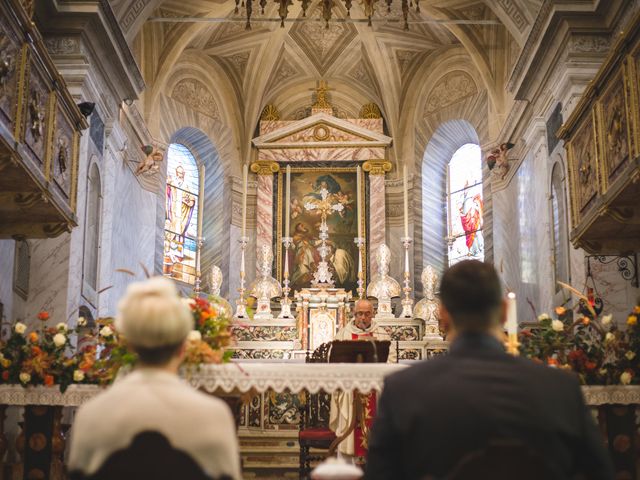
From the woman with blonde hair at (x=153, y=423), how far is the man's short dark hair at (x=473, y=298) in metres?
0.78

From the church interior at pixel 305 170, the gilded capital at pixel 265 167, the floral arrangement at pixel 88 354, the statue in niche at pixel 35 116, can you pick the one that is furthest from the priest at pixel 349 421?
the gilded capital at pixel 265 167

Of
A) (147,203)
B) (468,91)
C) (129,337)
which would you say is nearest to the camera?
(129,337)

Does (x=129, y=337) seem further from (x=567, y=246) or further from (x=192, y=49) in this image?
(x=192, y=49)

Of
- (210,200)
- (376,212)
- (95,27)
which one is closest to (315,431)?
(95,27)

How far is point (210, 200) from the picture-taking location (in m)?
18.6

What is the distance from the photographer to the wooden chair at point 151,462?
2754 millimetres

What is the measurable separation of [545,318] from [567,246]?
15.9 ft

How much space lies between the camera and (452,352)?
2.81 m

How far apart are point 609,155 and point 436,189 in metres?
10.5

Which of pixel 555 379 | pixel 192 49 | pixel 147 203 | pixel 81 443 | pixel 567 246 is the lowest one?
pixel 81 443

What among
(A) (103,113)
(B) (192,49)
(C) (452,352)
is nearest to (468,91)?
(B) (192,49)

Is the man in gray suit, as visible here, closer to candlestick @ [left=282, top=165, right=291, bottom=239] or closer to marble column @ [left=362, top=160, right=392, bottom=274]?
marble column @ [left=362, top=160, right=392, bottom=274]

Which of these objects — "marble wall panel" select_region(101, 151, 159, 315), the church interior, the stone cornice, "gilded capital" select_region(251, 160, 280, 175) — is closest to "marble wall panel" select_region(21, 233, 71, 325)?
the church interior

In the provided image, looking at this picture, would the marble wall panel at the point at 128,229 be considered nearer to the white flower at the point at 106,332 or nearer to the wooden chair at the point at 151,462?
the white flower at the point at 106,332
